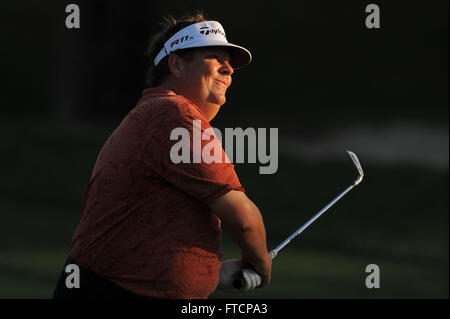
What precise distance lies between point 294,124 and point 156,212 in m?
19.6

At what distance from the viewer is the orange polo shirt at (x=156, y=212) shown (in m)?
3.14

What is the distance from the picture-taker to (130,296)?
10.4 ft

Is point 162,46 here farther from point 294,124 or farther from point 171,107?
point 294,124

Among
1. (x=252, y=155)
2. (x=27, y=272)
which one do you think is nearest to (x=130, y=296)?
(x=252, y=155)

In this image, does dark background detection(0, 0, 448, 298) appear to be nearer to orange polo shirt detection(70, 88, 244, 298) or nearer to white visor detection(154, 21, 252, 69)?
white visor detection(154, 21, 252, 69)

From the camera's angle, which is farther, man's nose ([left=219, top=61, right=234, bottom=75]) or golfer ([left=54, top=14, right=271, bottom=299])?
man's nose ([left=219, top=61, right=234, bottom=75])

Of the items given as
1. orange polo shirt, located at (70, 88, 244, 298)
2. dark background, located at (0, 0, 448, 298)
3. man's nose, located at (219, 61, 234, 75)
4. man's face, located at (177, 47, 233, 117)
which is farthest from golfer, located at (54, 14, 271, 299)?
dark background, located at (0, 0, 448, 298)

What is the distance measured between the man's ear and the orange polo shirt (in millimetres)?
241

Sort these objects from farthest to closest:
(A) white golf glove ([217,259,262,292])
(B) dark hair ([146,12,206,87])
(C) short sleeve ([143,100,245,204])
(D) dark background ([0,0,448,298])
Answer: (D) dark background ([0,0,448,298]) → (B) dark hair ([146,12,206,87]) → (A) white golf glove ([217,259,262,292]) → (C) short sleeve ([143,100,245,204])

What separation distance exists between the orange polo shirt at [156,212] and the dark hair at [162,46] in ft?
0.96

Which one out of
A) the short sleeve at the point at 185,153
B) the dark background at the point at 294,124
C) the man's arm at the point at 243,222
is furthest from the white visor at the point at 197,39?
the dark background at the point at 294,124

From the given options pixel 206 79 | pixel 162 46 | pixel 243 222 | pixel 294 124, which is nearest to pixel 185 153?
pixel 243 222

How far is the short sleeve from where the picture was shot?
314 centimetres
